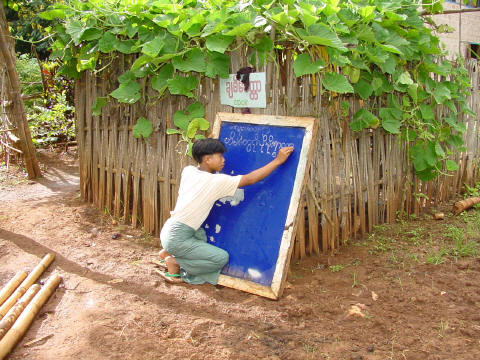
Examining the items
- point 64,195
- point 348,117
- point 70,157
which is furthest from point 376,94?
point 70,157

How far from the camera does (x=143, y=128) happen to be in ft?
13.9

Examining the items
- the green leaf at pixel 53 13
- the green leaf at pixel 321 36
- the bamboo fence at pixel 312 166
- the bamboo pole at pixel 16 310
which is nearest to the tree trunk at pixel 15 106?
the bamboo fence at pixel 312 166

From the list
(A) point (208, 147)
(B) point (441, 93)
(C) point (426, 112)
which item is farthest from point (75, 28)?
(B) point (441, 93)

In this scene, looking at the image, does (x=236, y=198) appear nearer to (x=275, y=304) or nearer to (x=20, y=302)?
(x=275, y=304)

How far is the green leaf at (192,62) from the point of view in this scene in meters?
3.61

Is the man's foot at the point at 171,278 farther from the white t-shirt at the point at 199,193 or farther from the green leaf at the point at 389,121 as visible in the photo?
the green leaf at the point at 389,121

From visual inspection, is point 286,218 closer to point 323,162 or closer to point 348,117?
point 323,162

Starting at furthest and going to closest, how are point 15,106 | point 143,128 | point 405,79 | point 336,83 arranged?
point 15,106, point 143,128, point 405,79, point 336,83

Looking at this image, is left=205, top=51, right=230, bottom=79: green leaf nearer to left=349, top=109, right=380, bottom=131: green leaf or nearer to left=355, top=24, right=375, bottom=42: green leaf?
left=355, top=24, right=375, bottom=42: green leaf

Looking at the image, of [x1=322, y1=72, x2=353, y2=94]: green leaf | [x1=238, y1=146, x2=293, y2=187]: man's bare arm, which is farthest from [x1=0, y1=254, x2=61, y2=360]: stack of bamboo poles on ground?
[x1=322, y1=72, x2=353, y2=94]: green leaf

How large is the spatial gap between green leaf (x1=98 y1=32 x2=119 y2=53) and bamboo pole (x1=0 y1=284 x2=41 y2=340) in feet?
7.43

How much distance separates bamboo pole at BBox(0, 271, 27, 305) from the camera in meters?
3.19

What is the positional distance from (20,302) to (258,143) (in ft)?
6.81

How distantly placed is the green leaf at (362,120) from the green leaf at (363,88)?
14cm
